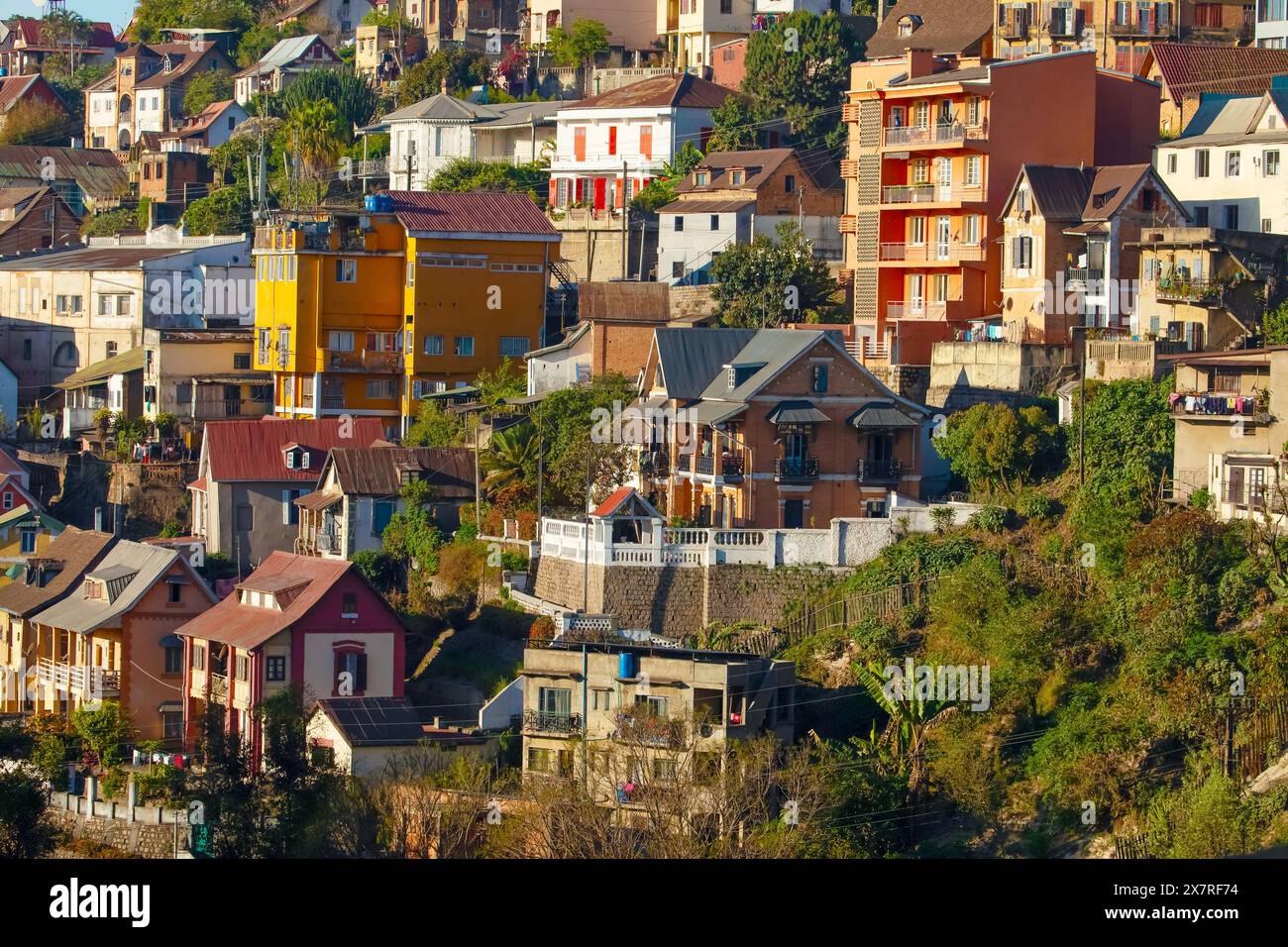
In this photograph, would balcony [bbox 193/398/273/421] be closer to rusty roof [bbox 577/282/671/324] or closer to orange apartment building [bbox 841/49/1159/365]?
rusty roof [bbox 577/282/671/324]

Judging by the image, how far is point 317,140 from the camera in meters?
88.3

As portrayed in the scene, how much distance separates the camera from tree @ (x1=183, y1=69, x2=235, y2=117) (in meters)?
109

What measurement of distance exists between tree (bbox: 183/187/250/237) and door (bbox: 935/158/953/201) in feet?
115

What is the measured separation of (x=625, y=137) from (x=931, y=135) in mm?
24671

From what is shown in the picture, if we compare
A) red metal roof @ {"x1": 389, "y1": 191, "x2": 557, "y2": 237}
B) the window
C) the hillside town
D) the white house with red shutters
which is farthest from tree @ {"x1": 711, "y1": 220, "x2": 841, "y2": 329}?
the white house with red shutters

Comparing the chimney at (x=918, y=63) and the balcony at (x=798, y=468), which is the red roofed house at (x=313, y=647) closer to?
the balcony at (x=798, y=468)

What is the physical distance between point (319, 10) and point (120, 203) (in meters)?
23.7

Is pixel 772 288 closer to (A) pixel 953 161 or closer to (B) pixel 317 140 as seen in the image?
(A) pixel 953 161

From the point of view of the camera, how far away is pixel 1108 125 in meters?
56.9

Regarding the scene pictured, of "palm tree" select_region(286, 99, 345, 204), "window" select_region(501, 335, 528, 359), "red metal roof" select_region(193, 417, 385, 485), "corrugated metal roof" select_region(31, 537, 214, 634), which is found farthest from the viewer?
"palm tree" select_region(286, 99, 345, 204)

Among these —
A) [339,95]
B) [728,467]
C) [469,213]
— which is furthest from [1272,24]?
[339,95]

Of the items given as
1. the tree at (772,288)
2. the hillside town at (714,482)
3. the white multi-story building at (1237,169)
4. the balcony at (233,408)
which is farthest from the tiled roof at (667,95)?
the white multi-story building at (1237,169)
